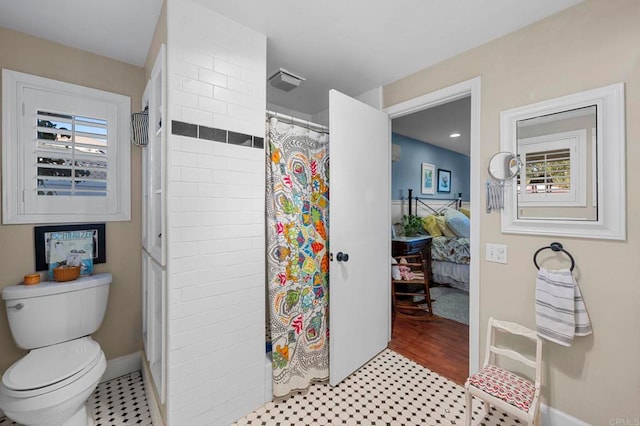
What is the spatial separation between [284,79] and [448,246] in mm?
3169

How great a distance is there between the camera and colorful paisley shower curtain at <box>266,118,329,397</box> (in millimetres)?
1762

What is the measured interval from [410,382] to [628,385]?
1.14 metres

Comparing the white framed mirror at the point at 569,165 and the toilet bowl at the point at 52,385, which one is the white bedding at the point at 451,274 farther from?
the toilet bowl at the point at 52,385

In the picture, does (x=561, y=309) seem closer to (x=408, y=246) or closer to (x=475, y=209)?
(x=475, y=209)

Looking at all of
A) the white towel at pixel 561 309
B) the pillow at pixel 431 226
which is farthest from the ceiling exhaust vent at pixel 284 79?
the pillow at pixel 431 226

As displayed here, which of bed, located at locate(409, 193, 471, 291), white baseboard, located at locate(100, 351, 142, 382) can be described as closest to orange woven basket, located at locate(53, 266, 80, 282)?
white baseboard, located at locate(100, 351, 142, 382)

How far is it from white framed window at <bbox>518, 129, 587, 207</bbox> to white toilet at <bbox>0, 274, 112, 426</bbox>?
2.70 m

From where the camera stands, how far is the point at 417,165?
14.8ft

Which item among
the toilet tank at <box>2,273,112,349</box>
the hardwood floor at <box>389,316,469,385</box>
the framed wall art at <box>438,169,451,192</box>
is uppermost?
the framed wall art at <box>438,169,451,192</box>

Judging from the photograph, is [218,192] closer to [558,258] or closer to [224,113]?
[224,113]

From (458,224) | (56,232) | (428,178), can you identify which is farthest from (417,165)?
(56,232)

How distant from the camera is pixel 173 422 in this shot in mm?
1354

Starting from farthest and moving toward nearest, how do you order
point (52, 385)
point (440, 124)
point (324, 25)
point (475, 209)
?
point (440, 124) < point (475, 209) < point (324, 25) < point (52, 385)

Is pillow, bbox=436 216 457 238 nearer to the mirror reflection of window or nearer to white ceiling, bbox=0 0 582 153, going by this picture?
the mirror reflection of window
